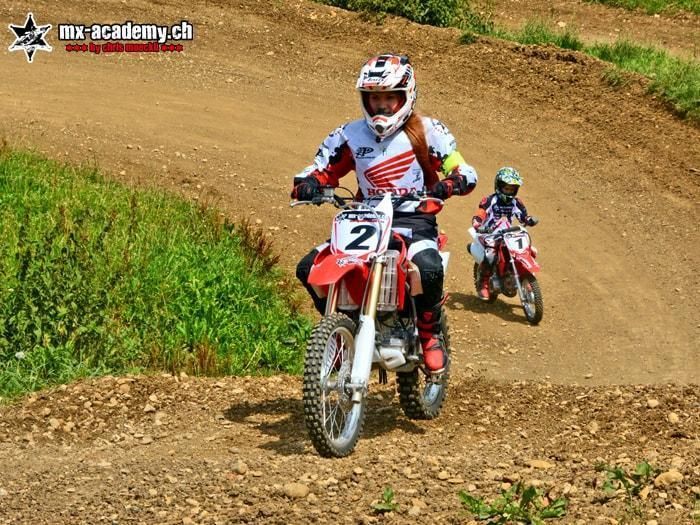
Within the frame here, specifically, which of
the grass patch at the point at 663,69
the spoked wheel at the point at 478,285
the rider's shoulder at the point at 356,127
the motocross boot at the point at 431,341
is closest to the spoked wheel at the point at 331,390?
the motocross boot at the point at 431,341

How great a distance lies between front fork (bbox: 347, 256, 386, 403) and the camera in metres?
7.05

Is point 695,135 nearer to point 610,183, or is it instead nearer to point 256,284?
point 610,183

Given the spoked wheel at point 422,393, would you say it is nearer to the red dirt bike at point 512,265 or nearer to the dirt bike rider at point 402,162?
the dirt bike rider at point 402,162

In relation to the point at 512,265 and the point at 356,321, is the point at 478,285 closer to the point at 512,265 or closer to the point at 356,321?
the point at 512,265

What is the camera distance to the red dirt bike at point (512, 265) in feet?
43.8

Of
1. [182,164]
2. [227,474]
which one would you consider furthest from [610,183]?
[227,474]

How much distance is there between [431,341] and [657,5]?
1652 centimetres

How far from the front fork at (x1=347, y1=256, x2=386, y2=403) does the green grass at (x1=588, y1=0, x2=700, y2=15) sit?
673 inches

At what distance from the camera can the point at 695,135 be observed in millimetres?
16875

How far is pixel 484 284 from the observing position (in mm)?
13906

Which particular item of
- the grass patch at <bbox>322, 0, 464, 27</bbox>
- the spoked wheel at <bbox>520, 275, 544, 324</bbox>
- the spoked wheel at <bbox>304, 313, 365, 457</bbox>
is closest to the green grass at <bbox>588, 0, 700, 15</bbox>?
the grass patch at <bbox>322, 0, 464, 27</bbox>

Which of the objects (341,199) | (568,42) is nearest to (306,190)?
(341,199)

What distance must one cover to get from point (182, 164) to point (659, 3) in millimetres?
11398

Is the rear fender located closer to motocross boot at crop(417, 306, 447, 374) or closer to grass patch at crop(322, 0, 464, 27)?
motocross boot at crop(417, 306, 447, 374)
